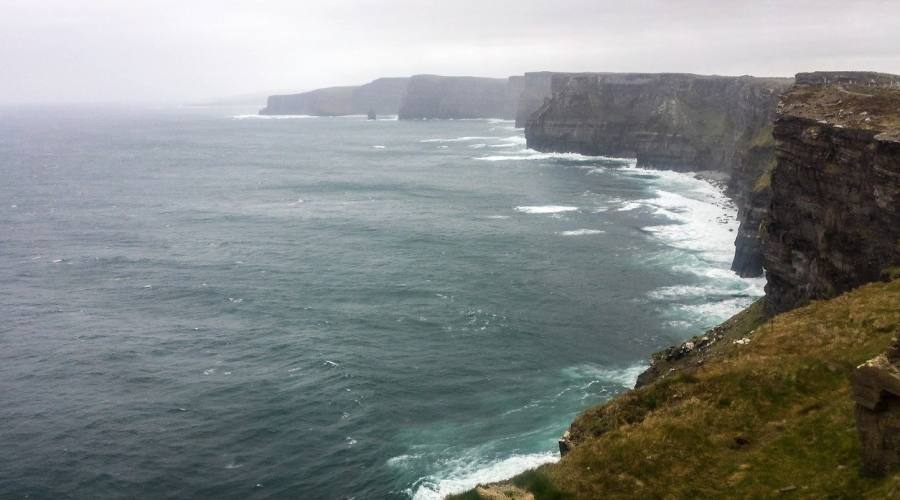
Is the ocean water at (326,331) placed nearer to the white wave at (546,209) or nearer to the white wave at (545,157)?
the white wave at (546,209)

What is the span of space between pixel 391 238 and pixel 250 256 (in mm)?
17337

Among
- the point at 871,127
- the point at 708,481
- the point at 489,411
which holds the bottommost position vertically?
the point at 489,411

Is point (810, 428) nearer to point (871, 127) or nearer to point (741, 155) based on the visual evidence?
point (871, 127)

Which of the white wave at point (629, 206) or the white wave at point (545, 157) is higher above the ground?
the white wave at point (545, 157)

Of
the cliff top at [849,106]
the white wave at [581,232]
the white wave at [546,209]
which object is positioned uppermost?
the cliff top at [849,106]

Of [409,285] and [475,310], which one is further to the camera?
[409,285]

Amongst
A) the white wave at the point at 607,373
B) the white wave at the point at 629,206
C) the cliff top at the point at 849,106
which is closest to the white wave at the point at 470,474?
the white wave at the point at 607,373

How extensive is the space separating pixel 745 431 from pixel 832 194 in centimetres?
2348

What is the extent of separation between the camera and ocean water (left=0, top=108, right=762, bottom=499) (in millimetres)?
38844

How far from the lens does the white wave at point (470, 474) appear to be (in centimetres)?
3512

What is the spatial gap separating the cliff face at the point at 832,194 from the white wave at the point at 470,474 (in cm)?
1859

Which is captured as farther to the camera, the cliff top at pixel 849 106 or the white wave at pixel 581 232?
the white wave at pixel 581 232

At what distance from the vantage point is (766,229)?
151ft

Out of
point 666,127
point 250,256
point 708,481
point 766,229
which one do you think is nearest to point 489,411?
point 766,229
